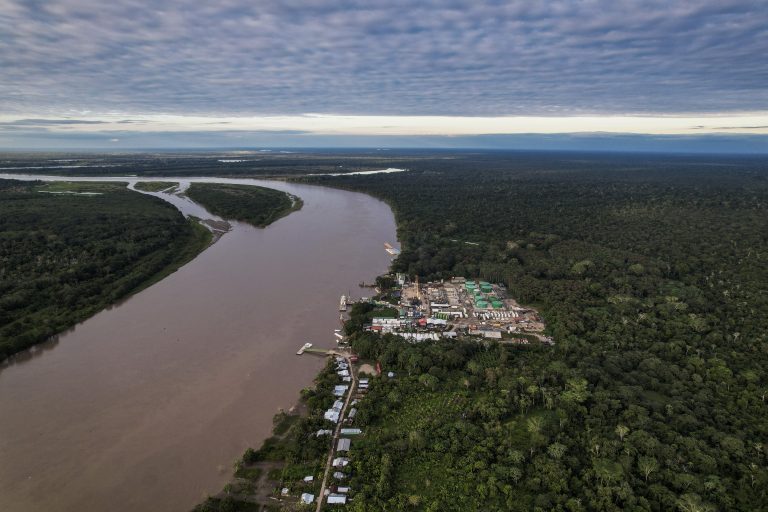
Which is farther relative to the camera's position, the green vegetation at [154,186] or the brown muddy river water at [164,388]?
the green vegetation at [154,186]

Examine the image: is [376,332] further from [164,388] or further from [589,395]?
[589,395]

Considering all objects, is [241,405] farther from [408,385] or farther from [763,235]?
[763,235]

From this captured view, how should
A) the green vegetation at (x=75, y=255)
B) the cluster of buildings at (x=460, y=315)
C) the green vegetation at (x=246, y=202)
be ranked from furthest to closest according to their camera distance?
the green vegetation at (x=246, y=202) < the green vegetation at (x=75, y=255) < the cluster of buildings at (x=460, y=315)

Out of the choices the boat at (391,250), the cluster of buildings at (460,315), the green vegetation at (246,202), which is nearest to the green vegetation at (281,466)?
the cluster of buildings at (460,315)

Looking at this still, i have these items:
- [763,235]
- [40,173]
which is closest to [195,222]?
[763,235]

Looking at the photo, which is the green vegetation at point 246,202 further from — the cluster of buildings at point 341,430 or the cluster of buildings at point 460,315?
the cluster of buildings at point 341,430
